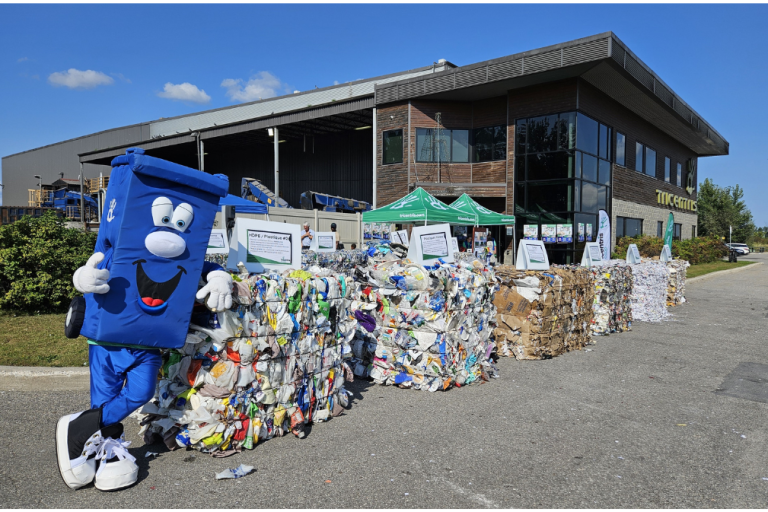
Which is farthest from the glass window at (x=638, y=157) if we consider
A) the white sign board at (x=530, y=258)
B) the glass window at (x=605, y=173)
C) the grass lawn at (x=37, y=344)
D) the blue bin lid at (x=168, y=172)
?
the blue bin lid at (x=168, y=172)

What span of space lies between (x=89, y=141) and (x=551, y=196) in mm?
50524

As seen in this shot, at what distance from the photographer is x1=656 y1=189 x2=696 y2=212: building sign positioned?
28991 mm

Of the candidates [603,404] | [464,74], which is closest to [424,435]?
[603,404]

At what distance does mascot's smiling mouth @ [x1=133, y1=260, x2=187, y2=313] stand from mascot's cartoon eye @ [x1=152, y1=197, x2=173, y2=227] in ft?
0.92

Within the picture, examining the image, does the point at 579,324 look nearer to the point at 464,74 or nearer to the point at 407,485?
the point at 407,485

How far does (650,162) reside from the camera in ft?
91.0

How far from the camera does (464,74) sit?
21.4 metres

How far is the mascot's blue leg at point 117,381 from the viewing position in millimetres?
3172

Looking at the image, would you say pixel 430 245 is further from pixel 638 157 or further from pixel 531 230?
pixel 638 157

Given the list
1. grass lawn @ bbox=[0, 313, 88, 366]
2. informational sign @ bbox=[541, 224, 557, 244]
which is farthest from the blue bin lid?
informational sign @ bbox=[541, 224, 557, 244]

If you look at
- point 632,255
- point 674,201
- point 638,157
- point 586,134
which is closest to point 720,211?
point 674,201

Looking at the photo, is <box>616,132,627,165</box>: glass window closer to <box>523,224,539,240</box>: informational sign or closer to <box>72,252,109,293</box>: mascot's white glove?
<box>523,224,539,240</box>: informational sign

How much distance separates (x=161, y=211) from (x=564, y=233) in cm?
1921

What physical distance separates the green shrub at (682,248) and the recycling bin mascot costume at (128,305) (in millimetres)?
21966
